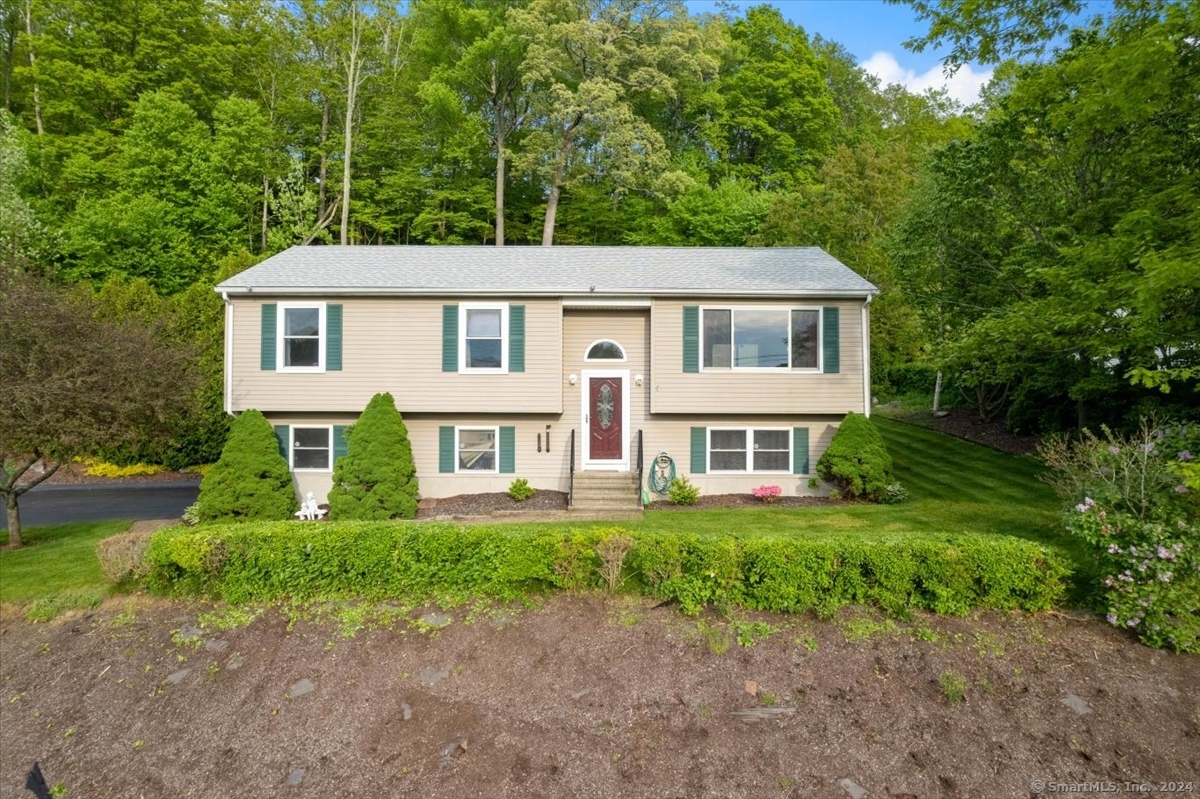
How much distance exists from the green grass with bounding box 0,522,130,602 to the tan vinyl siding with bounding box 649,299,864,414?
32.6 ft

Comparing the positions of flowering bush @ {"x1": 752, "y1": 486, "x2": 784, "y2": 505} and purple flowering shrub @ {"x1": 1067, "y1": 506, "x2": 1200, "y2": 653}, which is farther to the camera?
flowering bush @ {"x1": 752, "y1": 486, "x2": 784, "y2": 505}

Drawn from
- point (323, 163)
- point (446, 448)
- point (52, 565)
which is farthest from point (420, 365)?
point (323, 163)

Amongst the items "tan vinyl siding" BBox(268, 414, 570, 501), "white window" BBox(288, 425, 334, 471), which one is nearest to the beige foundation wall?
"tan vinyl siding" BBox(268, 414, 570, 501)

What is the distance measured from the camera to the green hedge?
6797 millimetres

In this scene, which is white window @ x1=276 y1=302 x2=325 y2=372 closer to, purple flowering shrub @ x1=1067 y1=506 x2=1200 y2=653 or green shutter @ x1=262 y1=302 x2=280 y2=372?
green shutter @ x1=262 y1=302 x2=280 y2=372

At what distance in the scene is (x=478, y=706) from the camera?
6234 millimetres

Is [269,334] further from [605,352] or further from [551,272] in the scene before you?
[605,352]

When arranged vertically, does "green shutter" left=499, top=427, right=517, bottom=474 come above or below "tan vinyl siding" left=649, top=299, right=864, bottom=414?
below

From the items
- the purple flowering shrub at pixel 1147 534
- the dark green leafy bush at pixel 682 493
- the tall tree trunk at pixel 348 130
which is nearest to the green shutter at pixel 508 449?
the dark green leafy bush at pixel 682 493

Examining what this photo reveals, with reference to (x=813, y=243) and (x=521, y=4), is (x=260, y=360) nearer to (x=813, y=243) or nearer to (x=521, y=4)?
(x=813, y=243)

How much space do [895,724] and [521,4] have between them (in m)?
30.2

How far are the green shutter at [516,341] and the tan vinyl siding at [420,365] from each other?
128 mm

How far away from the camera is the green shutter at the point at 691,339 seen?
13.0 m

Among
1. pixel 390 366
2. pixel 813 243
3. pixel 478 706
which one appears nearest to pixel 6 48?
pixel 390 366
